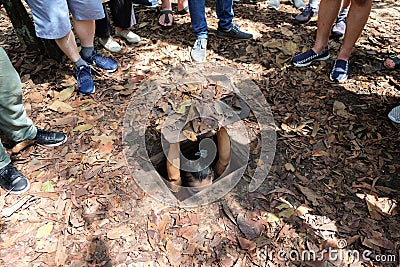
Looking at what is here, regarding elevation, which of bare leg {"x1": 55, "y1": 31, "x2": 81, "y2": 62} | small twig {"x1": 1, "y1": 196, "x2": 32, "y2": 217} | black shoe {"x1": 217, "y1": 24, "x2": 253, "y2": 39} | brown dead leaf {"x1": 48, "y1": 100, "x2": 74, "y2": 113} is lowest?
small twig {"x1": 1, "y1": 196, "x2": 32, "y2": 217}

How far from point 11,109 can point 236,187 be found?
6.04ft

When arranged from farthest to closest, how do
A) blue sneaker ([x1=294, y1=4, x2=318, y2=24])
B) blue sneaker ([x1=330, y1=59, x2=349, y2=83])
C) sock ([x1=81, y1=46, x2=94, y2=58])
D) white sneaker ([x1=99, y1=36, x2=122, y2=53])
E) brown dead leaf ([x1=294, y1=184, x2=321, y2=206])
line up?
blue sneaker ([x1=294, y1=4, x2=318, y2=24]) → white sneaker ([x1=99, y1=36, x2=122, y2=53]) → sock ([x1=81, y1=46, x2=94, y2=58]) → blue sneaker ([x1=330, y1=59, x2=349, y2=83]) → brown dead leaf ([x1=294, y1=184, x2=321, y2=206])

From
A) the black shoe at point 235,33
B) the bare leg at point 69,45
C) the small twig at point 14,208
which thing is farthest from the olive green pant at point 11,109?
the black shoe at point 235,33

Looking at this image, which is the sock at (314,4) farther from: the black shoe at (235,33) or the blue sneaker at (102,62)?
the blue sneaker at (102,62)

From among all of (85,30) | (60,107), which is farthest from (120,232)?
(85,30)

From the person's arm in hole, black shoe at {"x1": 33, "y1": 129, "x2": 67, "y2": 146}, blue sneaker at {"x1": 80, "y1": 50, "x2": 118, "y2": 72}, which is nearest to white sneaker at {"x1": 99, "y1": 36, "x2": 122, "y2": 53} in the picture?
blue sneaker at {"x1": 80, "y1": 50, "x2": 118, "y2": 72}

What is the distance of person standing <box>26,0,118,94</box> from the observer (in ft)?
9.85

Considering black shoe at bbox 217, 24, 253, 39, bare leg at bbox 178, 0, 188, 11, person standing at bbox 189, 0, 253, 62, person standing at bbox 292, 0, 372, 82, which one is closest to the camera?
person standing at bbox 292, 0, 372, 82

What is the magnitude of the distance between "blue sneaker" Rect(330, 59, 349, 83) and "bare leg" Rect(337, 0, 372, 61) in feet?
0.23

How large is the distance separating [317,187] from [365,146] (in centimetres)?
67

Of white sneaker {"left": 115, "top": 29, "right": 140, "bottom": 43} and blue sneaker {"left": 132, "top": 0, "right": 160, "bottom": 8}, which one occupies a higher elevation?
blue sneaker {"left": 132, "top": 0, "right": 160, "bottom": 8}

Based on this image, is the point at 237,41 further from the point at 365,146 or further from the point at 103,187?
the point at 103,187

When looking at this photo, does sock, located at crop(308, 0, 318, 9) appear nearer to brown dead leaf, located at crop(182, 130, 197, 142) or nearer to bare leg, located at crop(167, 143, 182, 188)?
brown dead leaf, located at crop(182, 130, 197, 142)

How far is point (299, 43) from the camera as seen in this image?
4230 mm
